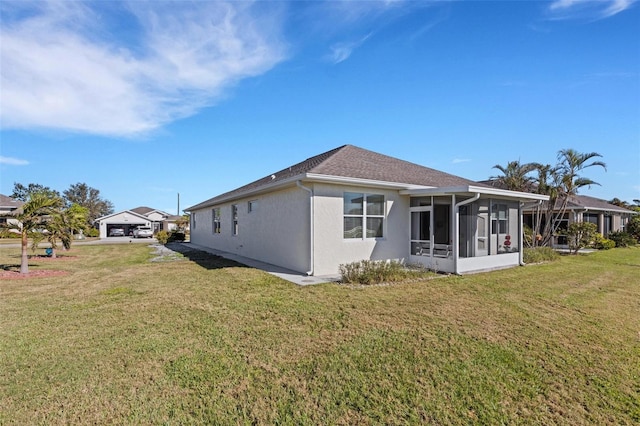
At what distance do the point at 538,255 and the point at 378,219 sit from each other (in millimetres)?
8382

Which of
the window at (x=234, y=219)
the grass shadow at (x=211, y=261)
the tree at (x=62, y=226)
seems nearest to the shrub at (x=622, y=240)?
the window at (x=234, y=219)

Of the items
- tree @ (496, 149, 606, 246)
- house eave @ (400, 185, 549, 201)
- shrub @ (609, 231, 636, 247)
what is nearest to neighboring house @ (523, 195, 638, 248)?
shrub @ (609, 231, 636, 247)

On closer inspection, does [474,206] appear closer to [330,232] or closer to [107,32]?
[330,232]

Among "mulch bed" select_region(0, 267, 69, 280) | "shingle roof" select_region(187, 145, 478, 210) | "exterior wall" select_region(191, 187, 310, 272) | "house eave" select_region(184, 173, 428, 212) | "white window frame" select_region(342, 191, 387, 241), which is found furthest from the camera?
"shingle roof" select_region(187, 145, 478, 210)

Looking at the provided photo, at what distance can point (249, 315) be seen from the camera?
5.77m

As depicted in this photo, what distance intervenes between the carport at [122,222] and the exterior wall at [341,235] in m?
46.9

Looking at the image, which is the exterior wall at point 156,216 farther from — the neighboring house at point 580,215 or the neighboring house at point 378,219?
the neighboring house at point 580,215

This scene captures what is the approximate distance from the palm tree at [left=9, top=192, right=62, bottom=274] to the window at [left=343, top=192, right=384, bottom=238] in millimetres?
10410

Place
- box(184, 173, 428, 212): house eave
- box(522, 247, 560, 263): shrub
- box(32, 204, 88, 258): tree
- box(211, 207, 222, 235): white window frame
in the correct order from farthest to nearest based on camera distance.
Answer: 1. box(211, 207, 222, 235): white window frame
2. box(522, 247, 560, 263): shrub
3. box(32, 204, 88, 258): tree
4. box(184, 173, 428, 212): house eave

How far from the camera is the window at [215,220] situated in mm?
20547

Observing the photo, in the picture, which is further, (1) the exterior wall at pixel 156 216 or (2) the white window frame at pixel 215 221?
(1) the exterior wall at pixel 156 216

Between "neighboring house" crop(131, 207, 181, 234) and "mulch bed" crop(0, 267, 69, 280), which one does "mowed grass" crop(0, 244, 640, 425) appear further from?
"neighboring house" crop(131, 207, 181, 234)

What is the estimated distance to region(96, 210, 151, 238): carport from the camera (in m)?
45.8

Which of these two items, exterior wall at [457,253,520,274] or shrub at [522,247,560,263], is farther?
shrub at [522,247,560,263]
